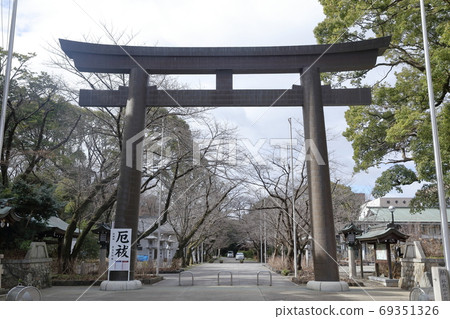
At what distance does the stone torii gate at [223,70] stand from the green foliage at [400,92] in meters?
2.22

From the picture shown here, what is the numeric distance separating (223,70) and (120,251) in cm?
864

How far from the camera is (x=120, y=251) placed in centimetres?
1448

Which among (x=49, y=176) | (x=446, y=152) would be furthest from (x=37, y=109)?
(x=446, y=152)

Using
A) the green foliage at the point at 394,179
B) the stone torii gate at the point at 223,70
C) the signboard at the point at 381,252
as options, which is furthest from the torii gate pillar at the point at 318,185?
the signboard at the point at 381,252

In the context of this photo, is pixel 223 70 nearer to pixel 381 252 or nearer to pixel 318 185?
pixel 318 185

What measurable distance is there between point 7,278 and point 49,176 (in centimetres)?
1292

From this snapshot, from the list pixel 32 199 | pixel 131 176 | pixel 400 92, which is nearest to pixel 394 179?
pixel 400 92

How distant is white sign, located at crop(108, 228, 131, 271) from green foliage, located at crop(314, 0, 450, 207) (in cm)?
1189

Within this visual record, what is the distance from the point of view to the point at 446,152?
15.1 m

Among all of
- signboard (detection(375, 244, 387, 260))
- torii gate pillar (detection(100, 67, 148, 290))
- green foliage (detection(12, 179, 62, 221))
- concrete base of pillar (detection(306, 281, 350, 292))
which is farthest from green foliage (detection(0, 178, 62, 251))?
signboard (detection(375, 244, 387, 260))

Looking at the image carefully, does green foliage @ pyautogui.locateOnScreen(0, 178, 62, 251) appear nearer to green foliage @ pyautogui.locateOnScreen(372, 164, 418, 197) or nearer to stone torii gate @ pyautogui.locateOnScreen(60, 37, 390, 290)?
stone torii gate @ pyautogui.locateOnScreen(60, 37, 390, 290)

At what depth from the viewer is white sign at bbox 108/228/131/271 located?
14.5 meters

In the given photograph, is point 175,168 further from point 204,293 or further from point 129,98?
point 204,293

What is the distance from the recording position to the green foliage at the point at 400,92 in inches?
605
